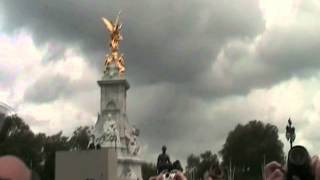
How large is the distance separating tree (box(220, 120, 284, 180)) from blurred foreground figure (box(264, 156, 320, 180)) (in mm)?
79780

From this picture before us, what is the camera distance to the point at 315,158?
2377mm

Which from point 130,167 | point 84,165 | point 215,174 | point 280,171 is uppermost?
point 130,167

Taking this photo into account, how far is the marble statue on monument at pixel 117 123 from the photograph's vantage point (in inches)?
2667

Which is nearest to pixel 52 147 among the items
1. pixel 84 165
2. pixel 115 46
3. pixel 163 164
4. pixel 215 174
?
pixel 115 46

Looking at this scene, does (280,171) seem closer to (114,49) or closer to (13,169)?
(13,169)

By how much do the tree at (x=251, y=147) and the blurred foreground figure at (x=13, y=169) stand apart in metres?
80.0

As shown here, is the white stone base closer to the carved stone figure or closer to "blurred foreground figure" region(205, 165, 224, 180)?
the carved stone figure

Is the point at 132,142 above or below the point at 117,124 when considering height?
below

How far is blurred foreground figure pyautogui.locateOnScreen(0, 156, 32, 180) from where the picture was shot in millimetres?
2398

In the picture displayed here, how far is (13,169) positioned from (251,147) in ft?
271

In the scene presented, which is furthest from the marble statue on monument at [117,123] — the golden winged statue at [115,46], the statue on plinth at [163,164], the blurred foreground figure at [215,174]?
the blurred foreground figure at [215,174]

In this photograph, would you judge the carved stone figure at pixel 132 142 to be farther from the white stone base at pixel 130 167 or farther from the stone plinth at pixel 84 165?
the stone plinth at pixel 84 165

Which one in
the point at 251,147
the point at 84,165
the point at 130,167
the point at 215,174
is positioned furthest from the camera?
the point at 251,147

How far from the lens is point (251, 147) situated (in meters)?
83.9
